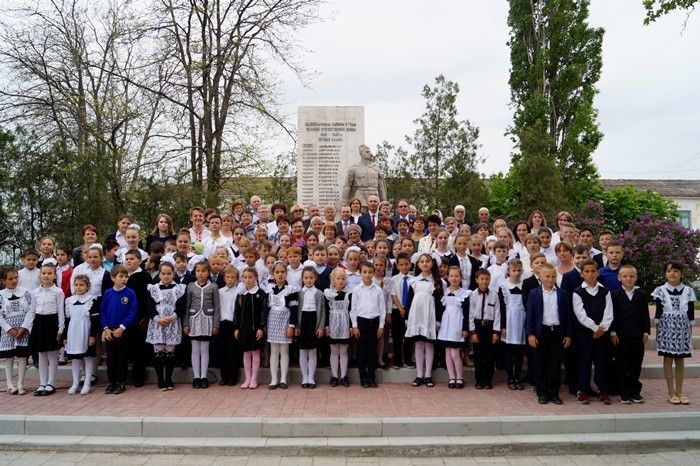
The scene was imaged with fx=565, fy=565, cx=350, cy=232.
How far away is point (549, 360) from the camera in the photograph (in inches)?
249

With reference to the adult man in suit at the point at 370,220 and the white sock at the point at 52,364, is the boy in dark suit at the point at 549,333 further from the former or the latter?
the white sock at the point at 52,364

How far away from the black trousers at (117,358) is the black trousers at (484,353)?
4.26 m

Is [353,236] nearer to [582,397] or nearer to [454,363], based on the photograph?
[454,363]

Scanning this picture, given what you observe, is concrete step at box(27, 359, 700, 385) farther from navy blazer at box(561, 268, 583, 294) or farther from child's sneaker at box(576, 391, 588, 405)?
navy blazer at box(561, 268, 583, 294)

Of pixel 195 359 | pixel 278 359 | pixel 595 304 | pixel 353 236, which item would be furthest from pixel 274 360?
pixel 595 304

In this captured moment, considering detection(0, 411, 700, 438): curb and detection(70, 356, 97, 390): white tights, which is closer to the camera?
detection(0, 411, 700, 438): curb

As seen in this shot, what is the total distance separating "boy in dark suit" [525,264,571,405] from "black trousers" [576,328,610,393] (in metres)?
0.20

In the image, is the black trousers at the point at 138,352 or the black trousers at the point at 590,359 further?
the black trousers at the point at 138,352

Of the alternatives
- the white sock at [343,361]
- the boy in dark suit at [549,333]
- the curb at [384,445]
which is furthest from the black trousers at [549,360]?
the white sock at [343,361]

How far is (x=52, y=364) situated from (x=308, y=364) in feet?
10.4

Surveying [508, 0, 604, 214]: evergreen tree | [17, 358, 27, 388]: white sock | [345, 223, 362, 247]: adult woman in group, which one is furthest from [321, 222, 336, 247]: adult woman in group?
[508, 0, 604, 214]: evergreen tree

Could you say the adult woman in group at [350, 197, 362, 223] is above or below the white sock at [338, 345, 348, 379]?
above

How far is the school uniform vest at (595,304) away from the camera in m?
6.32

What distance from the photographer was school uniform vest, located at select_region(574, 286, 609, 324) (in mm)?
6320
